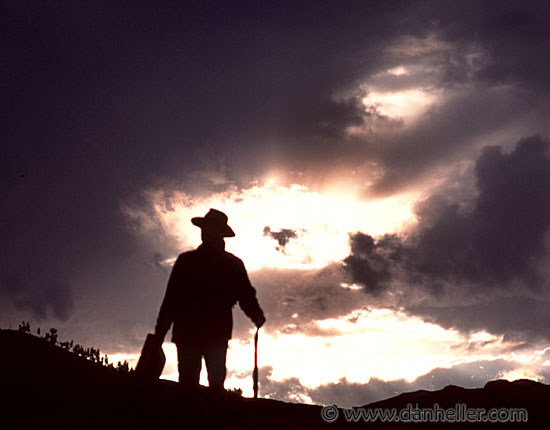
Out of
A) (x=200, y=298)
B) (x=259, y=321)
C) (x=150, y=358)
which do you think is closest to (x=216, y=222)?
(x=200, y=298)

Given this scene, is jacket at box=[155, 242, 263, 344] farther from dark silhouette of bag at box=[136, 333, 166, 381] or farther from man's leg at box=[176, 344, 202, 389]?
dark silhouette of bag at box=[136, 333, 166, 381]

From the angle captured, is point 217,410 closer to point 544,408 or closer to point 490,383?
point 544,408

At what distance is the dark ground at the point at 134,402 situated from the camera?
961 cm

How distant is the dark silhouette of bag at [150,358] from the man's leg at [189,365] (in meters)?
0.48

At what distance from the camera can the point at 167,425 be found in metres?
10.4

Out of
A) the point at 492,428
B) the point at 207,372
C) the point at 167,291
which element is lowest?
the point at 492,428

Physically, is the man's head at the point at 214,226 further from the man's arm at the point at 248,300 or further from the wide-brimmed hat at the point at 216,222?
the man's arm at the point at 248,300

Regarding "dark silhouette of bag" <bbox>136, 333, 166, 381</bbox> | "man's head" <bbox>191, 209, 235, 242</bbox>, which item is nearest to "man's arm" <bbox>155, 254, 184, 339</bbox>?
"dark silhouette of bag" <bbox>136, 333, 166, 381</bbox>

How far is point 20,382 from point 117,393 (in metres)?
2.28

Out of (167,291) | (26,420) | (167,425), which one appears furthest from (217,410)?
(26,420)

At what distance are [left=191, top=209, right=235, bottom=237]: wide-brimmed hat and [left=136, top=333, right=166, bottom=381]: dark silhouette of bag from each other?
1.69 metres

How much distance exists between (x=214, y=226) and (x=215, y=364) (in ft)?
6.28

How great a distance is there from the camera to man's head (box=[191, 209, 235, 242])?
8961mm

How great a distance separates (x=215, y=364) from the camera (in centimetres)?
846
